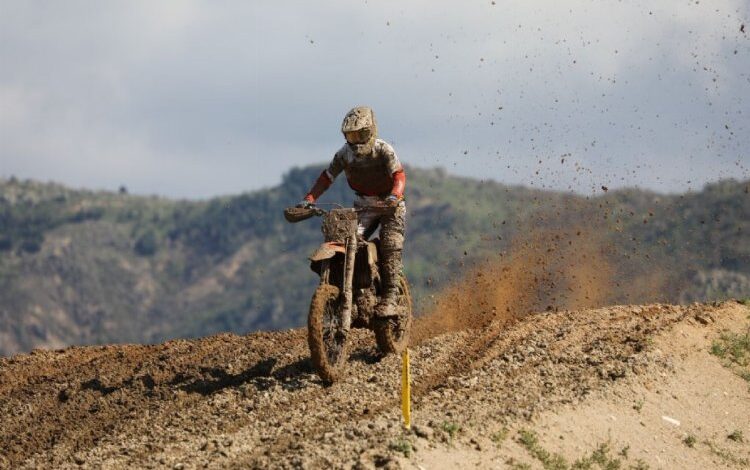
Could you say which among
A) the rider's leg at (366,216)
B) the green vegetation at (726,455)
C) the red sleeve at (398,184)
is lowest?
the green vegetation at (726,455)

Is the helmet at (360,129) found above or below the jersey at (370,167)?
above

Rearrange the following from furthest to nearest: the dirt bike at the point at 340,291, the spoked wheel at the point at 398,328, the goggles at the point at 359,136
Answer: the spoked wheel at the point at 398,328
the goggles at the point at 359,136
the dirt bike at the point at 340,291

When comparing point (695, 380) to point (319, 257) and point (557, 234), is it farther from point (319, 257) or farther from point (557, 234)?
point (557, 234)

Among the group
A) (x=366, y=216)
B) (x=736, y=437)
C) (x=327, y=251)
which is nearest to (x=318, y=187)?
(x=366, y=216)

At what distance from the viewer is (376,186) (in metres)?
15.7

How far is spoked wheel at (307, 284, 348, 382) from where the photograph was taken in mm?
13648

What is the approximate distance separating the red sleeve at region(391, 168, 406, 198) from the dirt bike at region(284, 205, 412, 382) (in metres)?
0.25

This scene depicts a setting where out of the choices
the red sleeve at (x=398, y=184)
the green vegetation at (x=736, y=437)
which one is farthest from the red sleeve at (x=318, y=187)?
the green vegetation at (x=736, y=437)

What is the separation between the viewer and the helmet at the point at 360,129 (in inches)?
592

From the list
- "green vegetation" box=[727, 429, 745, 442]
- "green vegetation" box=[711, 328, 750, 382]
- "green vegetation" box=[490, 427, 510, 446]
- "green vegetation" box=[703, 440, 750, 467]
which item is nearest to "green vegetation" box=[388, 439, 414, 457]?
"green vegetation" box=[490, 427, 510, 446]

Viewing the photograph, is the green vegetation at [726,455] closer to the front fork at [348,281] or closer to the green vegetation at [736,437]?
the green vegetation at [736,437]

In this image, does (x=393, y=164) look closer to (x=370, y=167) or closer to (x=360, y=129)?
(x=370, y=167)

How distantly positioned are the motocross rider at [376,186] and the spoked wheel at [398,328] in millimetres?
301

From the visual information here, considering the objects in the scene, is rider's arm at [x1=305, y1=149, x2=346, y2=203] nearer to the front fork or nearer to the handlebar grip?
the handlebar grip
